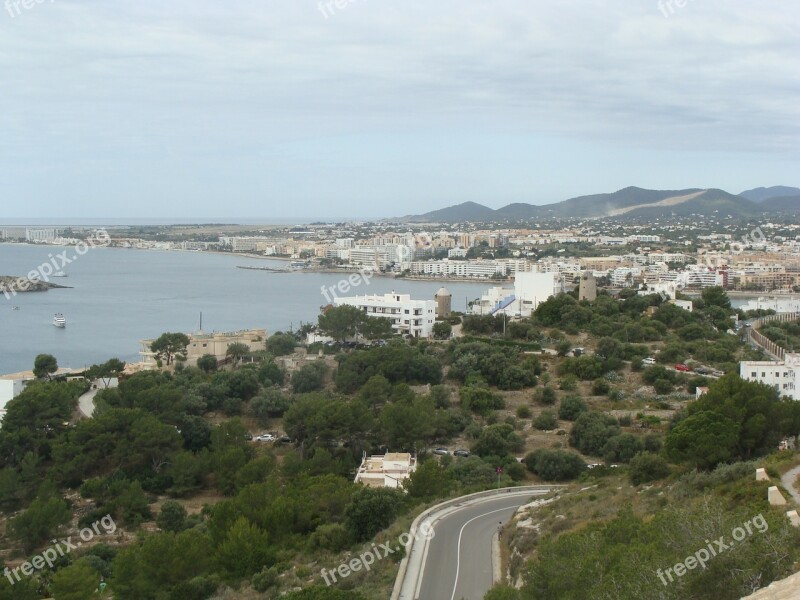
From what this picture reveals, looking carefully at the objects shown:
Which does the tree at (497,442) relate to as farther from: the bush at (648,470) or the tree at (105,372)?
the tree at (105,372)

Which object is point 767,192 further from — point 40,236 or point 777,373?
point 777,373

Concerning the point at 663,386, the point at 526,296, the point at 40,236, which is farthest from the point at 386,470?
the point at 40,236

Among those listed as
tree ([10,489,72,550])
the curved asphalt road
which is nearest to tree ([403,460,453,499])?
the curved asphalt road

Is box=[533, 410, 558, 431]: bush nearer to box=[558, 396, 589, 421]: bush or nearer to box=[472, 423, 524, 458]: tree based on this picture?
box=[558, 396, 589, 421]: bush

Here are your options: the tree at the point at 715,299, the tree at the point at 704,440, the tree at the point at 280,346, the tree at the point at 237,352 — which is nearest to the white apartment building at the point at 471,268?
the tree at the point at 715,299

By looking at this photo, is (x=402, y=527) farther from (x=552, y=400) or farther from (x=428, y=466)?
(x=552, y=400)

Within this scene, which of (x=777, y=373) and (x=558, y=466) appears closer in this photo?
(x=558, y=466)
